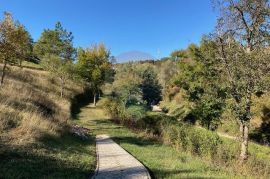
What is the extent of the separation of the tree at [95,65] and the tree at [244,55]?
2781 cm

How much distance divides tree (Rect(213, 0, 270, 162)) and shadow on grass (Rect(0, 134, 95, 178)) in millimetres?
7689

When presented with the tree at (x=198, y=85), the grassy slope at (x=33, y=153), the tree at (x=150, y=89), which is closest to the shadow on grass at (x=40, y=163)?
the grassy slope at (x=33, y=153)

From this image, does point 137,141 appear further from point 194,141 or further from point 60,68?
point 60,68

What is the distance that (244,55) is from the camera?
14.1 metres

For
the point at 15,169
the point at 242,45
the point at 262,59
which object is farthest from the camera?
the point at 242,45

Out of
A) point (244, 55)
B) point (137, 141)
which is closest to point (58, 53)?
point (137, 141)

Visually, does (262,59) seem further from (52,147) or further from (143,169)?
(52,147)

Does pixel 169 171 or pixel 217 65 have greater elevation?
pixel 217 65

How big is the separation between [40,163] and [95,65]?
33692 mm

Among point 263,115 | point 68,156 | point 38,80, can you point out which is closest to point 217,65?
point 68,156

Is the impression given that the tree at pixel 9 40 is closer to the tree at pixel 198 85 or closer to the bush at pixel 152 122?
the bush at pixel 152 122

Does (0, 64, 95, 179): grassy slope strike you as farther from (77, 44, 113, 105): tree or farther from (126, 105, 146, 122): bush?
(77, 44, 113, 105): tree

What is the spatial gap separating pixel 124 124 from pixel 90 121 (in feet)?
11.8

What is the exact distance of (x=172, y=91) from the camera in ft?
210
